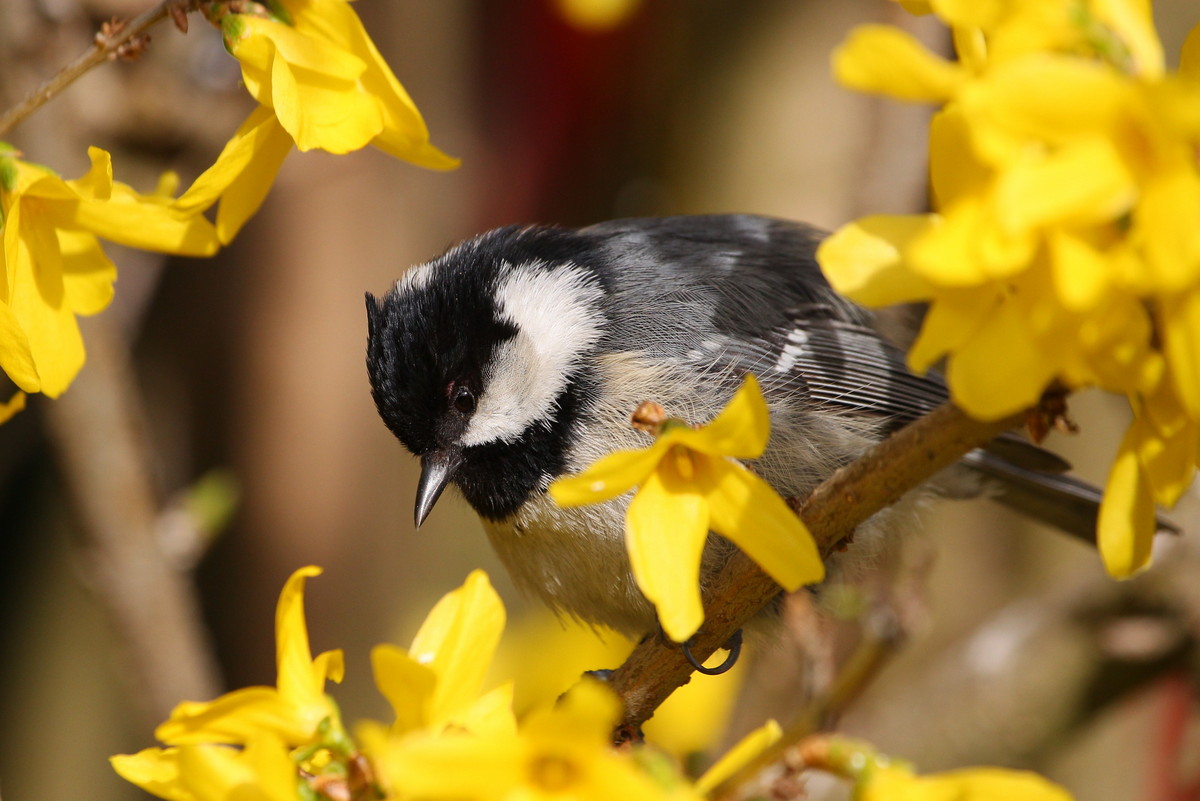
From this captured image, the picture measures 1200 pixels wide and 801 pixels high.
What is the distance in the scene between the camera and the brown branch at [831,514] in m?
1.05

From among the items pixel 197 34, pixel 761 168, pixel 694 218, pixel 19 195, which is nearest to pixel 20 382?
pixel 19 195

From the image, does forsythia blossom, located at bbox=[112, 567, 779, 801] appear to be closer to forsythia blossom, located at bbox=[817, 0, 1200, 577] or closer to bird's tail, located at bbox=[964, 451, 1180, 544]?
forsythia blossom, located at bbox=[817, 0, 1200, 577]

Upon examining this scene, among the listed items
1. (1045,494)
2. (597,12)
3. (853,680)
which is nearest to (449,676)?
(853,680)

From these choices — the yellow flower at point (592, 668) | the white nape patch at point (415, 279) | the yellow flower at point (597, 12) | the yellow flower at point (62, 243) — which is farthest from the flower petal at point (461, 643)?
the yellow flower at point (597, 12)

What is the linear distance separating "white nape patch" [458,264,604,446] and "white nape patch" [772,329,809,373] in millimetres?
334

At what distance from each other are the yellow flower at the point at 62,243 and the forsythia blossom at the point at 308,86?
0.07m

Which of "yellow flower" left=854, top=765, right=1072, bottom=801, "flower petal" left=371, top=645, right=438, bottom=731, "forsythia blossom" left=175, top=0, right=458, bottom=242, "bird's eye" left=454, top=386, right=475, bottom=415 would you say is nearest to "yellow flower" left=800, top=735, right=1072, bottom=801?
"yellow flower" left=854, top=765, right=1072, bottom=801

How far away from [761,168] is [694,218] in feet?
3.19

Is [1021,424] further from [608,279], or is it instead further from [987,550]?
[987,550]

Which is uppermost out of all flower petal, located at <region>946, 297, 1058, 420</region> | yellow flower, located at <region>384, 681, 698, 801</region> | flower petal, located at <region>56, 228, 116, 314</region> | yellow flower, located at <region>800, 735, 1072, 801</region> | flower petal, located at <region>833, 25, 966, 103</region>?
flower petal, located at <region>833, 25, 966, 103</region>

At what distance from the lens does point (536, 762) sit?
2.44 feet

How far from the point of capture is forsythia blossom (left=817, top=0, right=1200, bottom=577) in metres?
0.71

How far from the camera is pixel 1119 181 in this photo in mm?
712

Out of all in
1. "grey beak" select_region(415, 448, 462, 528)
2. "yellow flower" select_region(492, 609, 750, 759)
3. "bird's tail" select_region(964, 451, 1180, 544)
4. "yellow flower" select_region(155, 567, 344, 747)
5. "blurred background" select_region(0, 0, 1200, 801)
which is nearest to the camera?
"yellow flower" select_region(155, 567, 344, 747)
